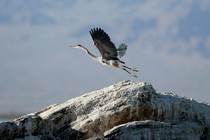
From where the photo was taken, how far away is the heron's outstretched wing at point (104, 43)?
2303 cm

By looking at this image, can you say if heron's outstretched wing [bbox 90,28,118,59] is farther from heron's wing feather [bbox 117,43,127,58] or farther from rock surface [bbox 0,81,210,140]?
rock surface [bbox 0,81,210,140]

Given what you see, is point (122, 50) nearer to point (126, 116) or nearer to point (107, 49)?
point (107, 49)

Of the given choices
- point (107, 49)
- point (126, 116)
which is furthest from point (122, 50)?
point (126, 116)

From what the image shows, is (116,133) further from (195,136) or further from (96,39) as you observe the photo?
(96,39)

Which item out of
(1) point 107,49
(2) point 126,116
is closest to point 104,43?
(1) point 107,49

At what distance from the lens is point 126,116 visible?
1784 cm

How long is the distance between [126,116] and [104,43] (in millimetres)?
6061

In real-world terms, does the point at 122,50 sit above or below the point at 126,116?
above

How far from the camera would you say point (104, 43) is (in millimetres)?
23359

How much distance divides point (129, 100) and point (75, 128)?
182 centimetres

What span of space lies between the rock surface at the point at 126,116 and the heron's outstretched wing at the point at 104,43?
435 cm

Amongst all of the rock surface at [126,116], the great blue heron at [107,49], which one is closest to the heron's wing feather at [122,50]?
the great blue heron at [107,49]

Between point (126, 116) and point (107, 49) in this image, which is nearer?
point (126, 116)

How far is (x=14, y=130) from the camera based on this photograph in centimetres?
1571
